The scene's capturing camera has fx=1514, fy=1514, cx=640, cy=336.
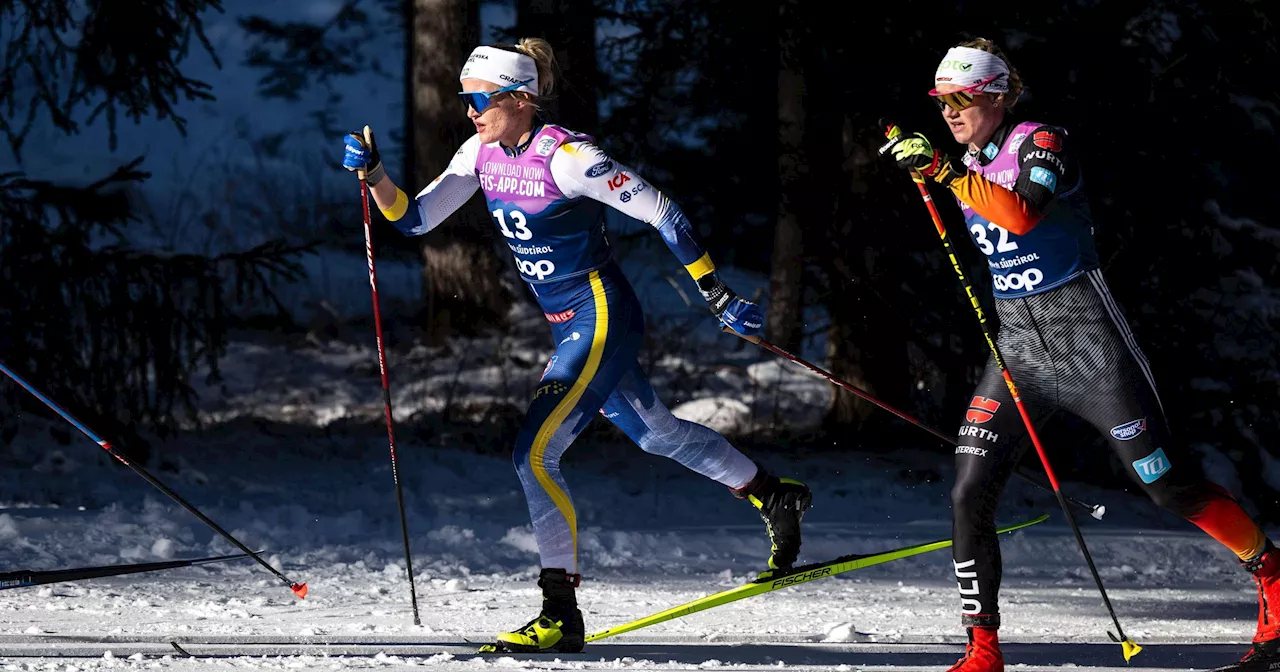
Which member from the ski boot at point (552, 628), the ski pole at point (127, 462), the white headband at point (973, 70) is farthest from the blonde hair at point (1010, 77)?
the ski pole at point (127, 462)

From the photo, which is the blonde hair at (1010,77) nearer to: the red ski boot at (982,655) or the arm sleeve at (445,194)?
the red ski boot at (982,655)

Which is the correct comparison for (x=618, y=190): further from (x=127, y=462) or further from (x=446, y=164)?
(x=446, y=164)

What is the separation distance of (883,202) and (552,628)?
6305 mm

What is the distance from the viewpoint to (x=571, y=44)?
11320 mm

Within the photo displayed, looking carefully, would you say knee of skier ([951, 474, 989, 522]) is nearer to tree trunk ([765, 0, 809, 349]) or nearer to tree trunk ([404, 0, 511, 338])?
tree trunk ([765, 0, 809, 349])

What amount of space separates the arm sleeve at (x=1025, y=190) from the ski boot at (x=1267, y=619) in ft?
5.11

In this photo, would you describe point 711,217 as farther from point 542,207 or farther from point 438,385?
point 542,207

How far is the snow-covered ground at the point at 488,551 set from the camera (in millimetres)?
5887

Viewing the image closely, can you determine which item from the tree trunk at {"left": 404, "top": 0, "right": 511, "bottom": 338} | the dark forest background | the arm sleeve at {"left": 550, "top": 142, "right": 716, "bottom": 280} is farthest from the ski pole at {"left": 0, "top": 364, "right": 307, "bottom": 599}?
the tree trunk at {"left": 404, "top": 0, "right": 511, "bottom": 338}

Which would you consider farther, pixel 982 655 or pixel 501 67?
pixel 501 67

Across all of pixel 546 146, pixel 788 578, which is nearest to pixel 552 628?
pixel 788 578

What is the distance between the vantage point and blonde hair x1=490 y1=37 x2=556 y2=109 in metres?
5.69

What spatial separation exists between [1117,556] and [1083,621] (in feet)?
7.36

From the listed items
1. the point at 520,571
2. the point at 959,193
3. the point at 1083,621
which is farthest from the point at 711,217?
the point at 959,193
